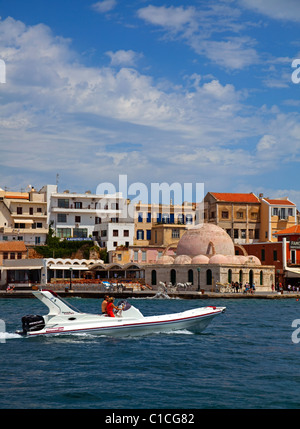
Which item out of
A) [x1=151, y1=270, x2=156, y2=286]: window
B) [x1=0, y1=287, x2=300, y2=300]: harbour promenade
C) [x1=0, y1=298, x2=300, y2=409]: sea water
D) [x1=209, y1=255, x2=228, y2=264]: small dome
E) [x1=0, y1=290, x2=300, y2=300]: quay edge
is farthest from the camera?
[x1=151, y1=270, x2=156, y2=286]: window

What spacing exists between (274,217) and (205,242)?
Answer: 63.8 feet

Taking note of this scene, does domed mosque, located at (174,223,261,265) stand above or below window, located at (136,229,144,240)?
below

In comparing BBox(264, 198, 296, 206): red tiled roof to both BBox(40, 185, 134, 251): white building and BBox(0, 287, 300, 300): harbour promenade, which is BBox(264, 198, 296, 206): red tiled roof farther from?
BBox(0, 287, 300, 300): harbour promenade

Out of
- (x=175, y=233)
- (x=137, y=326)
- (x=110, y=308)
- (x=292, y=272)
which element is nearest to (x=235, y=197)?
(x=175, y=233)

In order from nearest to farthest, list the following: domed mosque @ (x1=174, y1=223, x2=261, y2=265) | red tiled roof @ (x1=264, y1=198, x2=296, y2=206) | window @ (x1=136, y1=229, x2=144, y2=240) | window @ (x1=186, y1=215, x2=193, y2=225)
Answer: domed mosque @ (x1=174, y1=223, x2=261, y2=265) < window @ (x1=136, y1=229, x2=144, y2=240) < red tiled roof @ (x1=264, y1=198, x2=296, y2=206) < window @ (x1=186, y1=215, x2=193, y2=225)

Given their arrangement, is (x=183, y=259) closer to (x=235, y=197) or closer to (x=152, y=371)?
(x=235, y=197)

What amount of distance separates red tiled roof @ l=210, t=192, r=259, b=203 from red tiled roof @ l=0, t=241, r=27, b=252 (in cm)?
2760

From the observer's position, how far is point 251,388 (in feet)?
60.7

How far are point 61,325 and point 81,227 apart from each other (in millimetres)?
60873

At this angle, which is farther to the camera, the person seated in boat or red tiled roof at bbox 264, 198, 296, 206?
red tiled roof at bbox 264, 198, 296, 206

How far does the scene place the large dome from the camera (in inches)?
2911

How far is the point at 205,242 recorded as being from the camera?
74.0 meters

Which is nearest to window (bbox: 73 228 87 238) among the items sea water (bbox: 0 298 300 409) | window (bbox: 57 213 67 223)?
window (bbox: 57 213 67 223)
